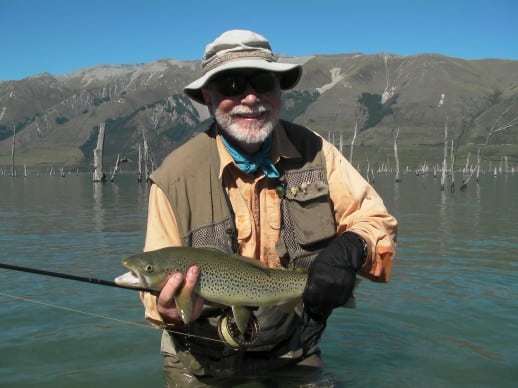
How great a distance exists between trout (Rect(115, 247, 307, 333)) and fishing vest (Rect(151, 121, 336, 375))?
526mm

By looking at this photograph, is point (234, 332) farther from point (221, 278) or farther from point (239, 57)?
point (239, 57)

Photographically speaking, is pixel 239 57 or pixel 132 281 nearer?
pixel 132 281

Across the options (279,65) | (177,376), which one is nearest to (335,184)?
(279,65)

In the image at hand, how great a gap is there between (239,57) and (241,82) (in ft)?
0.72

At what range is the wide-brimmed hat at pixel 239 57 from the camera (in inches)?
184

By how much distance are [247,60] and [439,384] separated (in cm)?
475

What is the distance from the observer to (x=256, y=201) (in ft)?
16.9

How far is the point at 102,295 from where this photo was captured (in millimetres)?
11367

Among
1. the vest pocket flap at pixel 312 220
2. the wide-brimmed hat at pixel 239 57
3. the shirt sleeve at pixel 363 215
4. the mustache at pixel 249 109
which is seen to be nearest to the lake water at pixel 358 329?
the vest pocket flap at pixel 312 220

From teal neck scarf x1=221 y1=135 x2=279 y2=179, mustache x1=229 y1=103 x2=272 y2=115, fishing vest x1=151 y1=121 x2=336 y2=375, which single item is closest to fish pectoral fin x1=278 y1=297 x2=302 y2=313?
fishing vest x1=151 y1=121 x2=336 y2=375

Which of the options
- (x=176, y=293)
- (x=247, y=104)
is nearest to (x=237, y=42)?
(x=247, y=104)

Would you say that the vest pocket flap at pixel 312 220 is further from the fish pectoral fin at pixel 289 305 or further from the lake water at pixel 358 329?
the lake water at pixel 358 329

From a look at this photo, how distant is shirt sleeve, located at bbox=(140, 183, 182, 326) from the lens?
15.5 ft

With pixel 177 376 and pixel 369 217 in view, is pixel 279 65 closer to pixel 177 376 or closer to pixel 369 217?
pixel 369 217
